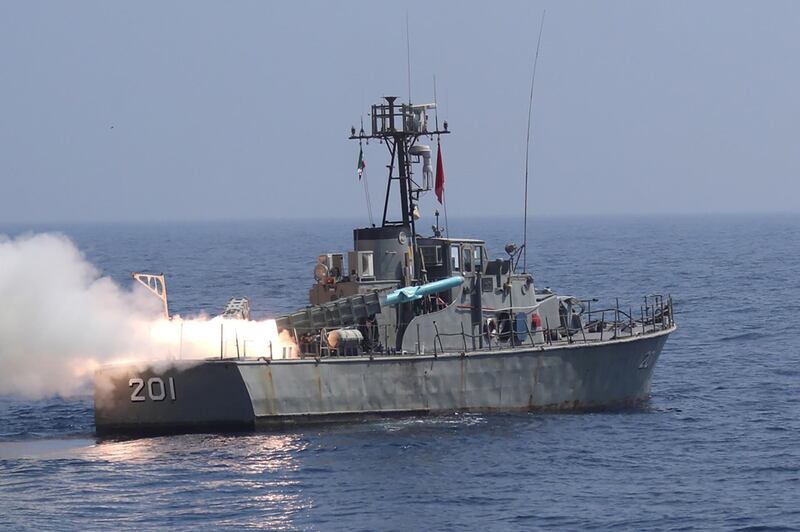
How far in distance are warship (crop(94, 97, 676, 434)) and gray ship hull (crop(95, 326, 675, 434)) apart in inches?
1.3

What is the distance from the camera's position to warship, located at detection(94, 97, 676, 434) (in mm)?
32500

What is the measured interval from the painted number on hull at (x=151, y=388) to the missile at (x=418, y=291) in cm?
596

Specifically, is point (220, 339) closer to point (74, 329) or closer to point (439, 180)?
point (74, 329)

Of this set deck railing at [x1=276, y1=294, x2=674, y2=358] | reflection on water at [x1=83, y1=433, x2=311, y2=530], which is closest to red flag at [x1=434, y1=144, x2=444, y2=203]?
deck railing at [x1=276, y1=294, x2=674, y2=358]

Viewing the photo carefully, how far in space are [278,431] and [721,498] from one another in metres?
10.5

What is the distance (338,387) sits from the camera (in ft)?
109

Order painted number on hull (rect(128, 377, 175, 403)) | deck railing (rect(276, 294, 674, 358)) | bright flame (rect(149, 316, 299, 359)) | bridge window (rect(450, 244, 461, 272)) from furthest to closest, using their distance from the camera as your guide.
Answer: bridge window (rect(450, 244, 461, 272)) < deck railing (rect(276, 294, 674, 358)) < bright flame (rect(149, 316, 299, 359)) < painted number on hull (rect(128, 377, 175, 403))

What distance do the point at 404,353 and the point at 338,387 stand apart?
81.9 inches

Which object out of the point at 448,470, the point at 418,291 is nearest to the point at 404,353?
the point at 418,291

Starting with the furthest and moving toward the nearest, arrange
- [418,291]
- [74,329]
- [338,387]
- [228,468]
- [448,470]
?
[418,291] < [338,387] < [74,329] < [448,470] < [228,468]

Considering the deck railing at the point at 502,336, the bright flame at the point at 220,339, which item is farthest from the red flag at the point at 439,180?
the bright flame at the point at 220,339

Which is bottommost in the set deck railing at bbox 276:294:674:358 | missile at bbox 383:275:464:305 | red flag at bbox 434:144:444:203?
deck railing at bbox 276:294:674:358

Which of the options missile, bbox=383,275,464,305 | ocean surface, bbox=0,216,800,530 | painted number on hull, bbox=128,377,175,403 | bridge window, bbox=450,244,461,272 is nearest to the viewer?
ocean surface, bbox=0,216,800,530

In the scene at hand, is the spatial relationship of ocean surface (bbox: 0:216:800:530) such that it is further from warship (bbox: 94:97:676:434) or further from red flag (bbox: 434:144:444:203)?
red flag (bbox: 434:144:444:203)
